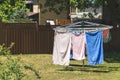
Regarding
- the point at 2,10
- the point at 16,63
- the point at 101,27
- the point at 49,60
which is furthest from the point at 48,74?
the point at 2,10

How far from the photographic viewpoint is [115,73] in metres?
15.9

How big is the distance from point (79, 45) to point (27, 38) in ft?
28.9

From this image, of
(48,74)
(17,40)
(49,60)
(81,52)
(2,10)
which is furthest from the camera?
(2,10)

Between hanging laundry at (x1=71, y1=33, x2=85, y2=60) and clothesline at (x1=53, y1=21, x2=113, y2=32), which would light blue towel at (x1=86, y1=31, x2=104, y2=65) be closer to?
hanging laundry at (x1=71, y1=33, x2=85, y2=60)

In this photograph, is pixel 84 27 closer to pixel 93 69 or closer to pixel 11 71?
pixel 93 69

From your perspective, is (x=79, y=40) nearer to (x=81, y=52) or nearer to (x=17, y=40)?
(x=81, y=52)

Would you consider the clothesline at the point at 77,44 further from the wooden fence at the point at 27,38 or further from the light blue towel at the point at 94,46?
the wooden fence at the point at 27,38

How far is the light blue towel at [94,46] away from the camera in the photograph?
16516mm

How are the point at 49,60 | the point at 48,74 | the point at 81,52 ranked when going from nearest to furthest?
the point at 48,74 < the point at 81,52 < the point at 49,60

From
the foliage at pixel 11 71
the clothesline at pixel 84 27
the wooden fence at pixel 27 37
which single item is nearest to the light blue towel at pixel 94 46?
the clothesline at pixel 84 27

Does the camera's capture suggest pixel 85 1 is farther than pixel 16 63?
Yes

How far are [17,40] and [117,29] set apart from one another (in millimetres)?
6117

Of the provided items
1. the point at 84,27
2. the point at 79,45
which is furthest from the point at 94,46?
the point at 84,27

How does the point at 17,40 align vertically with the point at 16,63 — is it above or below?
below
